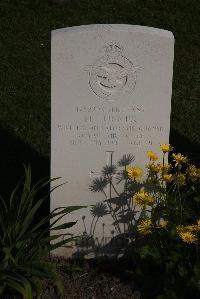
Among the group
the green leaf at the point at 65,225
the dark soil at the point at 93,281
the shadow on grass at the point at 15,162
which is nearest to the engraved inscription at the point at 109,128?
the green leaf at the point at 65,225

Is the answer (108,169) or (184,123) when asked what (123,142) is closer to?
(108,169)

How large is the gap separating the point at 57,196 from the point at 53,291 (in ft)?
2.23

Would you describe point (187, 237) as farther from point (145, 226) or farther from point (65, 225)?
point (65, 225)

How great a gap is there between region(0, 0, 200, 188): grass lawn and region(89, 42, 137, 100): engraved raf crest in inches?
74.6

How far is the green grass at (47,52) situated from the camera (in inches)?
265

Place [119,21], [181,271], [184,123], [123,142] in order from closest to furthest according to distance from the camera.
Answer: [181,271]
[123,142]
[184,123]
[119,21]

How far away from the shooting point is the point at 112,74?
14.3 feet

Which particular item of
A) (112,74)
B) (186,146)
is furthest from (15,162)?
(112,74)

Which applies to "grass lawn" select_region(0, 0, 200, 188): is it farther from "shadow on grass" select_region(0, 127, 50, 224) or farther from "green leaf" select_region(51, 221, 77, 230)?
"green leaf" select_region(51, 221, 77, 230)

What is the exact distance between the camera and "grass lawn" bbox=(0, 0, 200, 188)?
21.4ft

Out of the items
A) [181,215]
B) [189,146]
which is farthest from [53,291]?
[189,146]

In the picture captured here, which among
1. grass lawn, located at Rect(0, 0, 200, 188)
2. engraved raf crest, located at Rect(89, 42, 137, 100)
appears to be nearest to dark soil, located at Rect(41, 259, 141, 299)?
engraved raf crest, located at Rect(89, 42, 137, 100)

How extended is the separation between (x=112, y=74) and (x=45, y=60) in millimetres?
3764

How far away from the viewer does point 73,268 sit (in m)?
4.66
